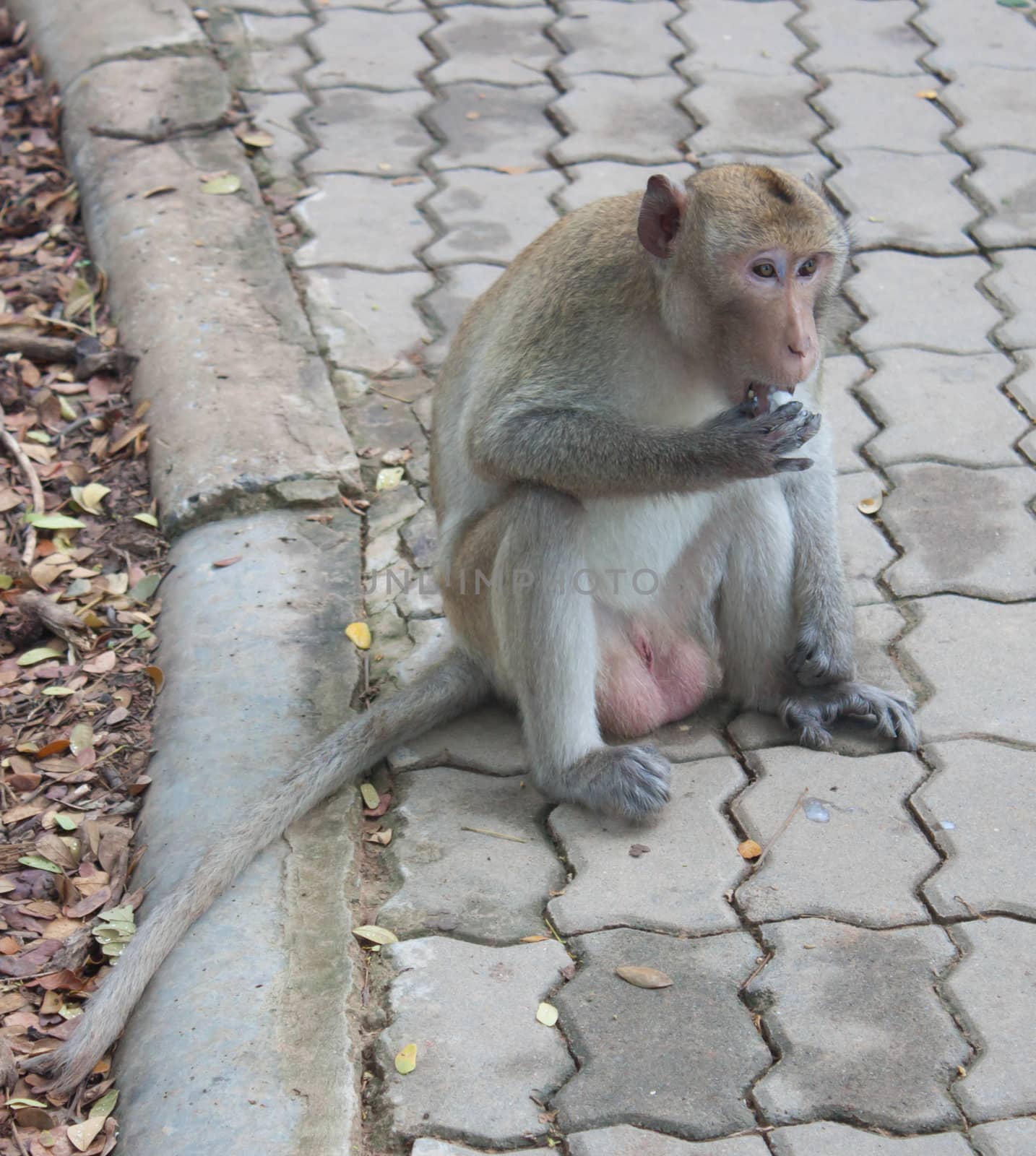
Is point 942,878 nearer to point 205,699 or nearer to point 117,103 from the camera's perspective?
point 205,699

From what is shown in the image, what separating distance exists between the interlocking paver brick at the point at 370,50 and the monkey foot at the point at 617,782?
372 cm

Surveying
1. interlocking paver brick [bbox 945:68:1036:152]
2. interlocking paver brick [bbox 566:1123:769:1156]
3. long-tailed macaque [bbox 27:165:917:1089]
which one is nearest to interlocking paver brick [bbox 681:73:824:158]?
interlocking paver brick [bbox 945:68:1036:152]

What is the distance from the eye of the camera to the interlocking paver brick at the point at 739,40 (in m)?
6.21

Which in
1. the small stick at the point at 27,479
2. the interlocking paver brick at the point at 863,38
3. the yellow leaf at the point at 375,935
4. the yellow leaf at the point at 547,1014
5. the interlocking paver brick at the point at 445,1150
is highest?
the interlocking paver brick at the point at 863,38

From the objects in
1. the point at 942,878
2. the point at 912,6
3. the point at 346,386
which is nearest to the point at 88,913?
the point at 942,878

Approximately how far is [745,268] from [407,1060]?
161 centimetres

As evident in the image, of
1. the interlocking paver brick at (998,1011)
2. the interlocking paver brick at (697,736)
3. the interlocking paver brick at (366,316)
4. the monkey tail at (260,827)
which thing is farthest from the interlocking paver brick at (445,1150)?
the interlocking paver brick at (366,316)

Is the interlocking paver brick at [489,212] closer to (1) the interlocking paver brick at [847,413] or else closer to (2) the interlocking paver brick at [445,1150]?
(1) the interlocking paver brick at [847,413]

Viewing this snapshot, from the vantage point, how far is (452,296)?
499cm

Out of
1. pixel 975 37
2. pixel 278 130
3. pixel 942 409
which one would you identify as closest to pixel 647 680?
pixel 942 409

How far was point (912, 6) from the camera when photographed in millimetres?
6656

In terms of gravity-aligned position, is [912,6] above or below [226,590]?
above

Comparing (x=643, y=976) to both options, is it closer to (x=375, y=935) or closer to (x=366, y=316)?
(x=375, y=935)

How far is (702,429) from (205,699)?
1303 millimetres
